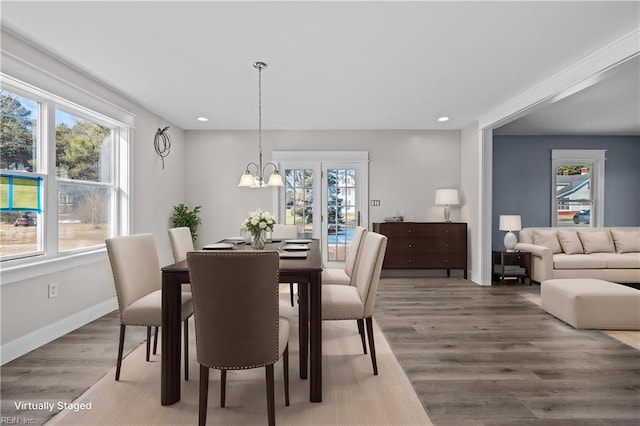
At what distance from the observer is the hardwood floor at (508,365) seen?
6.69 ft

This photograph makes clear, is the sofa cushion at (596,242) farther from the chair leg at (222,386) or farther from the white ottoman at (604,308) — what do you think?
the chair leg at (222,386)

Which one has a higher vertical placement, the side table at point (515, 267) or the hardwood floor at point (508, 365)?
the side table at point (515, 267)

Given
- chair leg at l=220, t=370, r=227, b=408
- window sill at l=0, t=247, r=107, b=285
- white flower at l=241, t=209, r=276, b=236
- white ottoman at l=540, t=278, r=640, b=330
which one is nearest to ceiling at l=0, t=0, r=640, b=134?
white flower at l=241, t=209, r=276, b=236

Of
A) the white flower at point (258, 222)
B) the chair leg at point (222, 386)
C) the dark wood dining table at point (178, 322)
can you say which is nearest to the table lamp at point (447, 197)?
the white flower at point (258, 222)

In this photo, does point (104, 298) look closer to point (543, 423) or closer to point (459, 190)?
point (543, 423)

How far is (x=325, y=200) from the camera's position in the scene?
6.22 m

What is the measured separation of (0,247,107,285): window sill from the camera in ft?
8.89

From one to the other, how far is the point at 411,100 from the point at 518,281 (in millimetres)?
3268

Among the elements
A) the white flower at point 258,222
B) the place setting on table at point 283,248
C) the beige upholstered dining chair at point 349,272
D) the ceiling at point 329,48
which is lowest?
the beige upholstered dining chair at point 349,272

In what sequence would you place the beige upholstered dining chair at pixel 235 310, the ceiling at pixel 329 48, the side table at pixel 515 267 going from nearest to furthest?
1. the beige upholstered dining chair at pixel 235 310
2. the ceiling at pixel 329 48
3. the side table at pixel 515 267

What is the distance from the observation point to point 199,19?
2.54m

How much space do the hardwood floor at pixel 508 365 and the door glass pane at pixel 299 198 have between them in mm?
2357

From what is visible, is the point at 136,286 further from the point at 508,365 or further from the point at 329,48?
the point at 508,365

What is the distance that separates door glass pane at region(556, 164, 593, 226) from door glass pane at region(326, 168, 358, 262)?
3.82 meters
